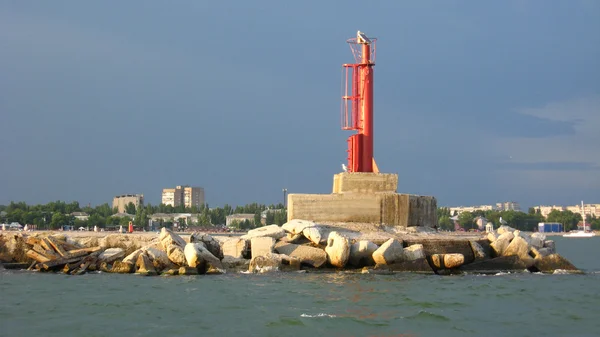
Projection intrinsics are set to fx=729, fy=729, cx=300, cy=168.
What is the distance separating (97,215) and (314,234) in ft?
207

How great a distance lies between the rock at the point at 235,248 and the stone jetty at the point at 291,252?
0.03 meters

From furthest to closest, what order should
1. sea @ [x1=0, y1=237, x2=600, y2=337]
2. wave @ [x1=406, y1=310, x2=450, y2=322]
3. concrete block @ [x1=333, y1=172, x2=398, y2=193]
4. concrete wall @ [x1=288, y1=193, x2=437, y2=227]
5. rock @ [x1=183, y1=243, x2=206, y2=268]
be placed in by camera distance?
concrete block @ [x1=333, y1=172, x2=398, y2=193], concrete wall @ [x1=288, y1=193, x2=437, y2=227], rock @ [x1=183, y1=243, x2=206, y2=268], wave @ [x1=406, y1=310, x2=450, y2=322], sea @ [x1=0, y1=237, x2=600, y2=337]

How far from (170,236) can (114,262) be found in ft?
5.34

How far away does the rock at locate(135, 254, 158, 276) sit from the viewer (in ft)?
61.1

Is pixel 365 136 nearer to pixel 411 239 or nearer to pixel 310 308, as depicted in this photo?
pixel 411 239

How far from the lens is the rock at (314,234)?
65.6 ft

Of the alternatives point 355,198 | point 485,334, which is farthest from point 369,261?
point 485,334

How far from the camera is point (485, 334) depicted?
426 inches

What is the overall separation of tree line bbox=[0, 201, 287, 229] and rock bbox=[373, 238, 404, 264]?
49064 mm

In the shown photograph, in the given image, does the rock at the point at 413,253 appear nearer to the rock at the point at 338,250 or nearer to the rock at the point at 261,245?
the rock at the point at 338,250

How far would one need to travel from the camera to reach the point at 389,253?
18938 mm

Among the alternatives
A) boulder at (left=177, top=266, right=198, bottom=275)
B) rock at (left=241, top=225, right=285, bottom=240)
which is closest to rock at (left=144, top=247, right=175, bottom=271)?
boulder at (left=177, top=266, right=198, bottom=275)

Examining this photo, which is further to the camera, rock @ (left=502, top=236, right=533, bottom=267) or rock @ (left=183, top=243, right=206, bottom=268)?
rock @ (left=502, top=236, right=533, bottom=267)

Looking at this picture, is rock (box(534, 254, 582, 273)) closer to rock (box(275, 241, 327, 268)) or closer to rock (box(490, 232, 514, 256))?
rock (box(490, 232, 514, 256))
